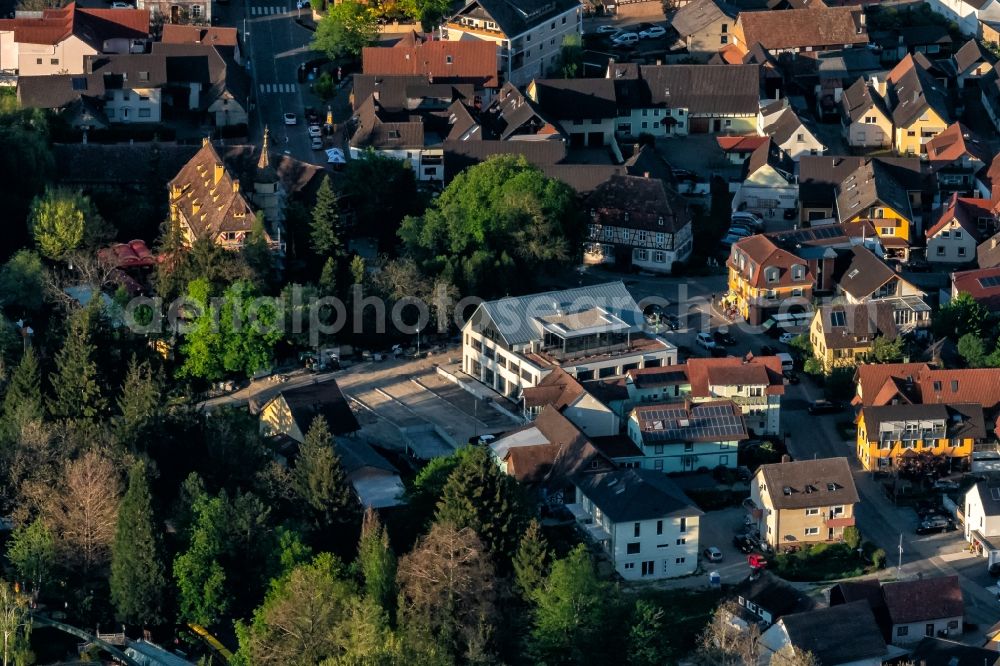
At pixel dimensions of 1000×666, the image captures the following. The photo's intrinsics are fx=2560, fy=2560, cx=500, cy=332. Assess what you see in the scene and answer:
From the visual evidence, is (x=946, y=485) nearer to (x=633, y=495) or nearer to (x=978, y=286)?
(x=633, y=495)

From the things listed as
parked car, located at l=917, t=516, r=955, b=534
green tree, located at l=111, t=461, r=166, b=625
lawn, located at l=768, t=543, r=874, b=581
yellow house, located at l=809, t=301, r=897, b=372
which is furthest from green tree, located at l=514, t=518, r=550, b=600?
yellow house, located at l=809, t=301, r=897, b=372

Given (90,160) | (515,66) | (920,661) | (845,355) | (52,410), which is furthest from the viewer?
(515,66)

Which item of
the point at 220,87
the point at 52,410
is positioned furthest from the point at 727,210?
the point at 52,410

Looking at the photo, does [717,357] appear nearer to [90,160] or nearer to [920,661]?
Answer: [920,661]

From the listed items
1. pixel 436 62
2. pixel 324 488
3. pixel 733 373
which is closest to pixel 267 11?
pixel 436 62

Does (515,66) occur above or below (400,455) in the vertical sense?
above

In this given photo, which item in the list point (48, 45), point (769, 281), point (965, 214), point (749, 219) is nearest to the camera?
point (769, 281)
